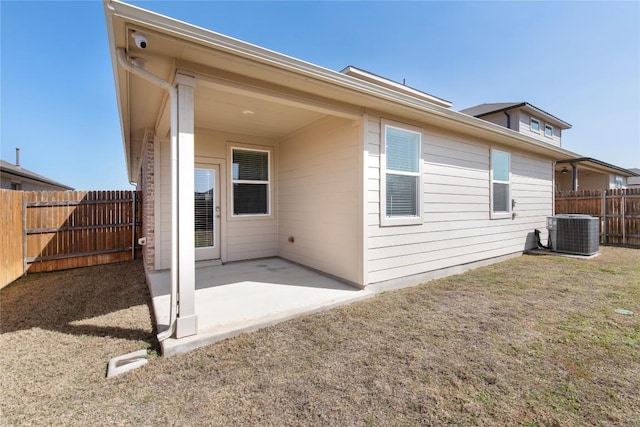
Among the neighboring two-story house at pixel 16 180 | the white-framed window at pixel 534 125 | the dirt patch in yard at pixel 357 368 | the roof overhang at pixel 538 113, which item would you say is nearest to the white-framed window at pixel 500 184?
the dirt patch in yard at pixel 357 368

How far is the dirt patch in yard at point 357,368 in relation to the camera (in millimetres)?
1817

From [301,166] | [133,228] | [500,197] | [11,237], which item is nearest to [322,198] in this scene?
[301,166]

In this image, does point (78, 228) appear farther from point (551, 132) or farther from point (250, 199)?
point (551, 132)

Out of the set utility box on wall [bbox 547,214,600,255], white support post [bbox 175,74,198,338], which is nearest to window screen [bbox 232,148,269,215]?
white support post [bbox 175,74,198,338]

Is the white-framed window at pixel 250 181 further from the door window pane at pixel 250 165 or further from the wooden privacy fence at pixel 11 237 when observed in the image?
the wooden privacy fence at pixel 11 237

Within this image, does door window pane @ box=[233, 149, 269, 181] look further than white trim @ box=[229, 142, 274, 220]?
Yes

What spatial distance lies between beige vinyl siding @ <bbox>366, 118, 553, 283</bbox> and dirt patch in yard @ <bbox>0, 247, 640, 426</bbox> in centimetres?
91

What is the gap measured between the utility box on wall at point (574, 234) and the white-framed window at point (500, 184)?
5.96ft

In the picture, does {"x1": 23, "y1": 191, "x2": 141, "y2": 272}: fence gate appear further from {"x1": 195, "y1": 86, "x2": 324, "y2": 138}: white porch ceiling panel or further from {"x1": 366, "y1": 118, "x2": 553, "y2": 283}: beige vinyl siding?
{"x1": 366, "y1": 118, "x2": 553, "y2": 283}: beige vinyl siding

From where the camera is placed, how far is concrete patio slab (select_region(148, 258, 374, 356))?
9.53 ft

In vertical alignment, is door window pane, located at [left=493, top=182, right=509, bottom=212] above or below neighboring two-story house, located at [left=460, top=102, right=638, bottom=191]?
below

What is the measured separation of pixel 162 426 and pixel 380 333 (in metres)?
2.00

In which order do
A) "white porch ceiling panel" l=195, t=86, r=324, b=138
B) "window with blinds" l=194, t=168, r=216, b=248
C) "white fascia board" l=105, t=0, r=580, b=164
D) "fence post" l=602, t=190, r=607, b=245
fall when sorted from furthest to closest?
"fence post" l=602, t=190, r=607, b=245 < "window with blinds" l=194, t=168, r=216, b=248 < "white porch ceiling panel" l=195, t=86, r=324, b=138 < "white fascia board" l=105, t=0, r=580, b=164

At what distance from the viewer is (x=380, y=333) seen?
2.94 m
